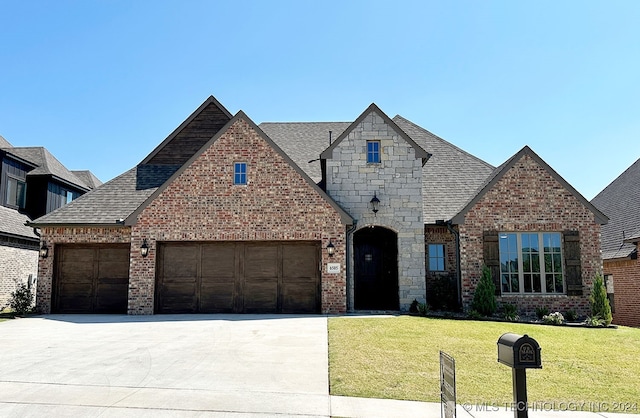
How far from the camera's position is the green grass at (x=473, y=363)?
625cm

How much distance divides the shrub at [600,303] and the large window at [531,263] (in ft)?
3.17

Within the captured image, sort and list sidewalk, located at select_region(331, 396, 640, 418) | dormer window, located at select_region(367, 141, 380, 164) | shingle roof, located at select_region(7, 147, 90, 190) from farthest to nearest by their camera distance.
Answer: shingle roof, located at select_region(7, 147, 90, 190)
dormer window, located at select_region(367, 141, 380, 164)
sidewalk, located at select_region(331, 396, 640, 418)

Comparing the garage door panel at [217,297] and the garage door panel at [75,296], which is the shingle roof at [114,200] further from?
the garage door panel at [217,297]

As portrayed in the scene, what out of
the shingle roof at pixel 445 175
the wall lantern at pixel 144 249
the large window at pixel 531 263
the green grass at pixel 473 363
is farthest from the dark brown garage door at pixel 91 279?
the large window at pixel 531 263

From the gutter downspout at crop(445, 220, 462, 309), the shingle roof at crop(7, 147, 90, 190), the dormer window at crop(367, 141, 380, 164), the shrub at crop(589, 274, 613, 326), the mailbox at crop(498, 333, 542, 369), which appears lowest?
the shrub at crop(589, 274, 613, 326)

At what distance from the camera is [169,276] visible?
15.8 metres

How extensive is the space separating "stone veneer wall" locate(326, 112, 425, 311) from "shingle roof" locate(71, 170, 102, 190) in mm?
19521

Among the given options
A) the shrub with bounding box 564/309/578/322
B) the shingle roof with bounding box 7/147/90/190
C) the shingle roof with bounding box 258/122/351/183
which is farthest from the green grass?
the shingle roof with bounding box 7/147/90/190

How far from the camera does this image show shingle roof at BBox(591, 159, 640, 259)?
18.0 m

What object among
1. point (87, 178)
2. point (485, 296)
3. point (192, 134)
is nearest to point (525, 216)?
point (485, 296)

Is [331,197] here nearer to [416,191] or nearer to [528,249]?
[416,191]

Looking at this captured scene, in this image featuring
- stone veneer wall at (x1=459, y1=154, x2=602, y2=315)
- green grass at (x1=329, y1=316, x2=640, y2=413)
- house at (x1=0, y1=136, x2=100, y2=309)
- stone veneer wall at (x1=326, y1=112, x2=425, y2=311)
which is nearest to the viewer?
green grass at (x1=329, y1=316, x2=640, y2=413)

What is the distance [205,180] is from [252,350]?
819cm

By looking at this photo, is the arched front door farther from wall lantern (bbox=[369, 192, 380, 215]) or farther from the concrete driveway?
the concrete driveway
